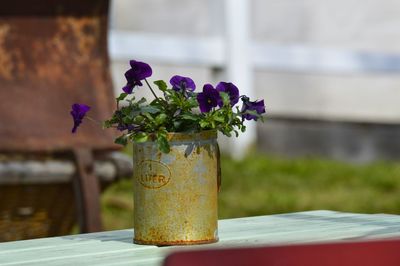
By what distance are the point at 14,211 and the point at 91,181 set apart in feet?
0.74

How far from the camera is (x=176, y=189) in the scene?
1510 mm

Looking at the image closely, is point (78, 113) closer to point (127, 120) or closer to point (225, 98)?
point (127, 120)

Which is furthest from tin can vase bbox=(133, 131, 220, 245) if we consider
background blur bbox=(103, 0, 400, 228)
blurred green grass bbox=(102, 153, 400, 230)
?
background blur bbox=(103, 0, 400, 228)

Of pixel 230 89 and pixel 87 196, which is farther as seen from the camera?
pixel 87 196

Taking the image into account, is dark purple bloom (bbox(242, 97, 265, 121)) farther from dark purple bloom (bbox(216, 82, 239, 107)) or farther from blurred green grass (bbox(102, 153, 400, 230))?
blurred green grass (bbox(102, 153, 400, 230))

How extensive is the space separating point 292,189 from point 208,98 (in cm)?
330

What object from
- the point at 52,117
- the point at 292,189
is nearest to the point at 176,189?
the point at 52,117

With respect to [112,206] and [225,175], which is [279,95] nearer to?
[225,175]

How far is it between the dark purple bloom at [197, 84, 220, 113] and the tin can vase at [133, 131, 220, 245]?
0.04 metres

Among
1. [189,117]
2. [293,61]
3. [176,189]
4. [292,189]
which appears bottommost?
[292,189]

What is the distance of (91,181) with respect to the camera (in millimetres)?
2795

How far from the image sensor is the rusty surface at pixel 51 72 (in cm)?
296

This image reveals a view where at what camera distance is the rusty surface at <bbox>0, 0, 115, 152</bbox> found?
2961mm

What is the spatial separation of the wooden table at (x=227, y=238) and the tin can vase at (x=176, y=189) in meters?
0.03
